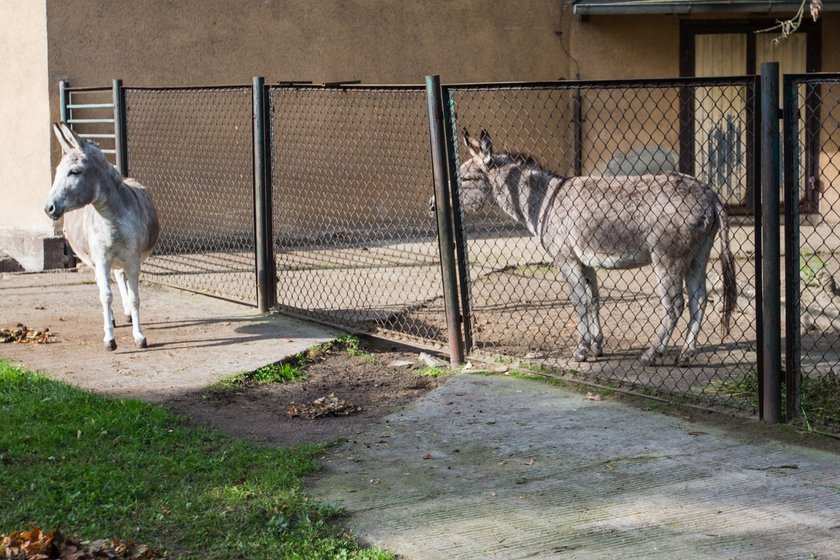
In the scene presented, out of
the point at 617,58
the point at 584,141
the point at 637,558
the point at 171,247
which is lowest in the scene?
the point at 637,558

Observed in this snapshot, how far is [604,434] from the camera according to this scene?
5.98m

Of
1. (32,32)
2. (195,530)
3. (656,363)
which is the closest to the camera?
(195,530)

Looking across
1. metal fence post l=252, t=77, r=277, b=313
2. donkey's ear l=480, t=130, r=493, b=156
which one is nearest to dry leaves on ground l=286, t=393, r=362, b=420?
donkey's ear l=480, t=130, r=493, b=156

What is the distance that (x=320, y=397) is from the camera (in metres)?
7.07

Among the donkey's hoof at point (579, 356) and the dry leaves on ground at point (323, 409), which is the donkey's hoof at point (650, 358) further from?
the dry leaves on ground at point (323, 409)

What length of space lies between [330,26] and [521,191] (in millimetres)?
7002

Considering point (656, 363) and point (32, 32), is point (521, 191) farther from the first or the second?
point (32, 32)

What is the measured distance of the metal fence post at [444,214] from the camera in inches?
292

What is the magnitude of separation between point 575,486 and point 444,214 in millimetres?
2754

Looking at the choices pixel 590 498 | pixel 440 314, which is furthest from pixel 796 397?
pixel 440 314

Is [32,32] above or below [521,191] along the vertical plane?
above

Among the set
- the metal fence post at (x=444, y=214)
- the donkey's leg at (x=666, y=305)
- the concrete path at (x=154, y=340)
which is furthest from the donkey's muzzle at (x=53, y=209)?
the donkey's leg at (x=666, y=305)

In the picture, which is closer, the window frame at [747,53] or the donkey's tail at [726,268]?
the donkey's tail at [726,268]

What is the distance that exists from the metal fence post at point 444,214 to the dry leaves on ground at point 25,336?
3144 mm
